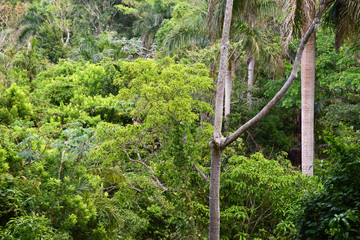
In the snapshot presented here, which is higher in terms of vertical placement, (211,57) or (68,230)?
(211,57)

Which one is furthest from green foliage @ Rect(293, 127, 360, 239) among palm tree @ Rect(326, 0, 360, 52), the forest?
palm tree @ Rect(326, 0, 360, 52)

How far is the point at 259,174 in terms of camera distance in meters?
8.49

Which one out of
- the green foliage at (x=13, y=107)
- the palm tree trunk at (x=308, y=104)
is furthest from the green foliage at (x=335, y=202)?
the green foliage at (x=13, y=107)

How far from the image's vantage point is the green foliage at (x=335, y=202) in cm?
411

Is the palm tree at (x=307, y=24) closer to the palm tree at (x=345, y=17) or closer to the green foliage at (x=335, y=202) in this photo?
the palm tree at (x=345, y=17)

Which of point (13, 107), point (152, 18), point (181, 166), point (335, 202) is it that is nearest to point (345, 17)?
point (181, 166)

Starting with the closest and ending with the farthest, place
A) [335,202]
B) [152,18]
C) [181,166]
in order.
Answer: [335,202] < [181,166] < [152,18]

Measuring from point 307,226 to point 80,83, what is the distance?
15558 millimetres

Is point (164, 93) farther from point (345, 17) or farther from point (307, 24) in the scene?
point (345, 17)

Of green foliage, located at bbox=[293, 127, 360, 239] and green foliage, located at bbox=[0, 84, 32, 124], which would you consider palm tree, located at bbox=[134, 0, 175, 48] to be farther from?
green foliage, located at bbox=[293, 127, 360, 239]

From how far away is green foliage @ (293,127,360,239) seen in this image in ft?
13.5

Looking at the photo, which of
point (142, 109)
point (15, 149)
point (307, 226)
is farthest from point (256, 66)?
point (307, 226)

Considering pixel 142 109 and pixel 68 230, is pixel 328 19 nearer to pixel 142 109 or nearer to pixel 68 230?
pixel 142 109

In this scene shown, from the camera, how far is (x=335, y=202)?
4480 mm
